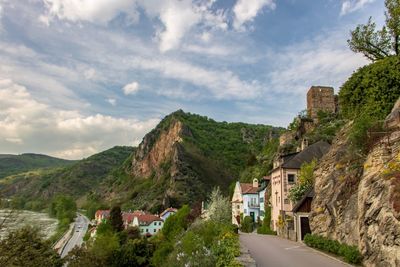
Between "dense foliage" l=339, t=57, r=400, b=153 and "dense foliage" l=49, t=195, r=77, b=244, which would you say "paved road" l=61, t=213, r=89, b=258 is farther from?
"dense foliage" l=339, t=57, r=400, b=153

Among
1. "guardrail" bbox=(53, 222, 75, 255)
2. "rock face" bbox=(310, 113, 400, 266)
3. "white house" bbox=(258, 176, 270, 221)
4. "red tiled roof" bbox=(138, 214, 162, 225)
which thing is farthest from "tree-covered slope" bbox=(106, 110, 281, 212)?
"rock face" bbox=(310, 113, 400, 266)

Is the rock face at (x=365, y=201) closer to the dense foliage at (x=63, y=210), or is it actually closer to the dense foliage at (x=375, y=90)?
the dense foliage at (x=375, y=90)

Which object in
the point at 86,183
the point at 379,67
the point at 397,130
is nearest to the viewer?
the point at 397,130

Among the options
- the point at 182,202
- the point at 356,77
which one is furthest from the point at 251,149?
the point at 356,77

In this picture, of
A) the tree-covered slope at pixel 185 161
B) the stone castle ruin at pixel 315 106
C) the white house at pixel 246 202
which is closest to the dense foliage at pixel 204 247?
the white house at pixel 246 202

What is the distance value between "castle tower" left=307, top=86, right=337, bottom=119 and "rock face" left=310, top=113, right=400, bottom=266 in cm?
3761

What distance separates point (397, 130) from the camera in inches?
629

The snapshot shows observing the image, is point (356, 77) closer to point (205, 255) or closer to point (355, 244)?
point (355, 244)

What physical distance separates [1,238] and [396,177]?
1494 cm

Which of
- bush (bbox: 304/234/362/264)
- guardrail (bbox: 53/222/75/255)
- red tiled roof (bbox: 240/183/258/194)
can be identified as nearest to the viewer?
bush (bbox: 304/234/362/264)

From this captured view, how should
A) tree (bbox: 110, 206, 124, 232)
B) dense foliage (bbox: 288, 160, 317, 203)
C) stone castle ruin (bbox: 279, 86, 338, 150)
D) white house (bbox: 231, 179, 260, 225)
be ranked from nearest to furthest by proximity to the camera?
Result: dense foliage (bbox: 288, 160, 317, 203), white house (bbox: 231, 179, 260, 225), stone castle ruin (bbox: 279, 86, 338, 150), tree (bbox: 110, 206, 124, 232)

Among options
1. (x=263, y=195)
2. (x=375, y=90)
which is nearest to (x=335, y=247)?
(x=375, y=90)

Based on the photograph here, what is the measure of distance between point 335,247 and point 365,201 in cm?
485

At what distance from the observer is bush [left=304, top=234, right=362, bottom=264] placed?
15148mm
